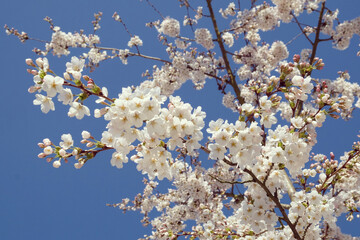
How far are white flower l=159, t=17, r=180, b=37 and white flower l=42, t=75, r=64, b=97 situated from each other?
6829 millimetres

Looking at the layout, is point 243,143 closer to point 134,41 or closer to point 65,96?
point 65,96

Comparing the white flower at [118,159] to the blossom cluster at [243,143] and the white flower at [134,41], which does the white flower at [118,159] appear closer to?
the blossom cluster at [243,143]

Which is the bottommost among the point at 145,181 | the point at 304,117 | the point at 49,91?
the point at 49,91

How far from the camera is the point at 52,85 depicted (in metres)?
2.33

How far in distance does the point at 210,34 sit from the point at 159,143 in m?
6.10

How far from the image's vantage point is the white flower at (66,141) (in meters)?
2.56

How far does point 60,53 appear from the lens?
8773 mm

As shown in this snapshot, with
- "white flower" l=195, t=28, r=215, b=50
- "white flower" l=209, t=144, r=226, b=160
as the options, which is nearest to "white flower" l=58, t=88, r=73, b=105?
"white flower" l=209, t=144, r=226, b=160

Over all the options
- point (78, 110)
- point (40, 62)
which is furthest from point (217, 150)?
point (40, 62)

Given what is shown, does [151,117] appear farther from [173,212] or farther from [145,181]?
[145,181]

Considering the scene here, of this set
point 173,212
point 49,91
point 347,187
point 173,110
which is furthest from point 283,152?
point 173,212

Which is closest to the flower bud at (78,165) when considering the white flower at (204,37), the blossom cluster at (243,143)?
the blossom cluster at (243,143)

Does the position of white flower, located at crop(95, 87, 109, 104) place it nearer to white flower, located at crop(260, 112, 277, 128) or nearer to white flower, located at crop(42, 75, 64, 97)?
white flower, located at crop(42, 75, 64, 97)

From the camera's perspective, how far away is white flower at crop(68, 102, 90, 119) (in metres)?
2.44
